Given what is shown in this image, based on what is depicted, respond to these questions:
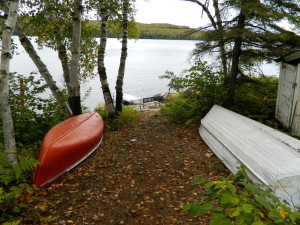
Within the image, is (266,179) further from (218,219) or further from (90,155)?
(90,155)

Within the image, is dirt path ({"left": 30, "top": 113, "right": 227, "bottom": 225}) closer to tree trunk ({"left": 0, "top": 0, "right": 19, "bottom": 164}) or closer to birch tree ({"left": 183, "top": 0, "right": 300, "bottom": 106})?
tree trunk ({"left": 0, "top": 0, "right": 19, "bottom": 164})

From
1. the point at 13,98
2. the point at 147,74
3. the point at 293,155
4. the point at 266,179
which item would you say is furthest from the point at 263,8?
the point at 147,74

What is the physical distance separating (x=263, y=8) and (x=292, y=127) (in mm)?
3453

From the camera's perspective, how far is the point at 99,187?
4.48 metres

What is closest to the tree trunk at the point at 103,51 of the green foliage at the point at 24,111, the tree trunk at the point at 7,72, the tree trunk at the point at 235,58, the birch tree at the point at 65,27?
the birch tree at the point at 65,27

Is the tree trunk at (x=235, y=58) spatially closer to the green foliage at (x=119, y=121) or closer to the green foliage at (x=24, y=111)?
the green foliage at (x=119, y=121)

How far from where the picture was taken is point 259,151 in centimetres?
431

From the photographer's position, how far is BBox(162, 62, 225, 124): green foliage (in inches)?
343

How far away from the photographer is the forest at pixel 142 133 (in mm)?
3363

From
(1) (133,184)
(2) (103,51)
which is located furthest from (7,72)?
(2) (103,51)

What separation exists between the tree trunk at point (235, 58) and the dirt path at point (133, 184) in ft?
7.77

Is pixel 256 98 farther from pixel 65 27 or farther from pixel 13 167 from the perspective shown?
pixel 13 167

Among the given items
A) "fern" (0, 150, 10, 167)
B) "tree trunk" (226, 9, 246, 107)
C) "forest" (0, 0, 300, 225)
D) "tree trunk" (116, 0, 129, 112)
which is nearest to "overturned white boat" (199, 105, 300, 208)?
"forest" (0, 0, 300, 225)

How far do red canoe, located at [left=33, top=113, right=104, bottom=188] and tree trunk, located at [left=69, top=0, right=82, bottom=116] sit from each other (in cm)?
135
